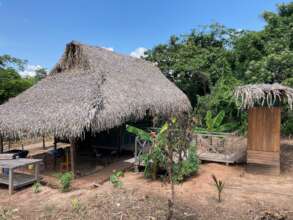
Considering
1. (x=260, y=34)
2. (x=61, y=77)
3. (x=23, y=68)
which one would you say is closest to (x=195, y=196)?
(x=61, y=77)

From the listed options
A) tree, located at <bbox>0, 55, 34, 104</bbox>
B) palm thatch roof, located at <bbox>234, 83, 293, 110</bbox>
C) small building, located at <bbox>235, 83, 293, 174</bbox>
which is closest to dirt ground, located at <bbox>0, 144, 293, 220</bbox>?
small building, located at <bbox>235, 83, 293, 174</bbox>

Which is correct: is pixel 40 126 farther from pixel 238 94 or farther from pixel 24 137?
pixel 238 94

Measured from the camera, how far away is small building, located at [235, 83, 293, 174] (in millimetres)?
6930

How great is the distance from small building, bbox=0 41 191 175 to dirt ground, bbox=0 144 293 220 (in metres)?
1.87

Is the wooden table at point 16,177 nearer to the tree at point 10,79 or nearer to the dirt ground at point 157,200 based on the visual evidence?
the dirt ground at point 157,200

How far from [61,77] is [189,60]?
9.26 meters

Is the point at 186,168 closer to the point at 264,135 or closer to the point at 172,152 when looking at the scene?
the point at 172,152

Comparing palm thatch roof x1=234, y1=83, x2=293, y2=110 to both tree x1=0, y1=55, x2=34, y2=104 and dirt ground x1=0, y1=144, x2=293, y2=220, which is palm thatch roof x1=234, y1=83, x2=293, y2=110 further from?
tree x1=0, y1=55, x2=34, y2=104

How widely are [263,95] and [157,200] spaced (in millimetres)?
4124

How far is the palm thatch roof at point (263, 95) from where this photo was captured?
22.2 ft

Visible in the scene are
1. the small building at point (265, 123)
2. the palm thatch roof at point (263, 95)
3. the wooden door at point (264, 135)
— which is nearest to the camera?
the palm thatch roof at point (263, 95)

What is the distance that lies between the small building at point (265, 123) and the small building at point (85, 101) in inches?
163

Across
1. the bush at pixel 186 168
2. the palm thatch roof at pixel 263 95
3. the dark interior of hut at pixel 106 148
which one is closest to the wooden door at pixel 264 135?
the palm thatch roof at pixel 263 95

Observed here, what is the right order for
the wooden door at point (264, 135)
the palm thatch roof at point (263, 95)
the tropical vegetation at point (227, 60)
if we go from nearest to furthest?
1. the palm thatch roof at point (263, 95)
2. the wooden door at point (264, 135)
3. the tropical vegetation at point (227, 60)
